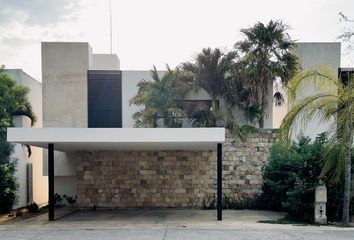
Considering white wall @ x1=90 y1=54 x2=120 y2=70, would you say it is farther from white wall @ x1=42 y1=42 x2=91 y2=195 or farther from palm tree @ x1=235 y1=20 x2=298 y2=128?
palm tree @ x1=235 y1=20 x2=298 y2=128

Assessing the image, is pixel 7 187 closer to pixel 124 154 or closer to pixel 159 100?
pixel 124 154

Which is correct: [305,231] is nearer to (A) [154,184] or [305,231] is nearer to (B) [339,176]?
(B) [339,176]

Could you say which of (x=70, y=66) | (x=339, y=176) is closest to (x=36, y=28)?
(x=70, y=66)

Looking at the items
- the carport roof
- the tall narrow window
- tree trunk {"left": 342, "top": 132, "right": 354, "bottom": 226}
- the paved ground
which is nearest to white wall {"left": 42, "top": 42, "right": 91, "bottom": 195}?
the tall narrow window

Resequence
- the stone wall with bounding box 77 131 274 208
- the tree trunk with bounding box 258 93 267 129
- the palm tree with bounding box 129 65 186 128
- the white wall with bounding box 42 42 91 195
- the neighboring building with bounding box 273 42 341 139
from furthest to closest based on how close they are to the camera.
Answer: the white wall with bounding box 42 42 91 195
the neighboring building with bounding box 273 42 341 139
the tree trunk with bounding box 258 93 267 129
the stone wall with bounding box 77 131 274 208
the palm tree with bounding box 129 65 186 128

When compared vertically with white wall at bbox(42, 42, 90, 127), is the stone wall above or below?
below

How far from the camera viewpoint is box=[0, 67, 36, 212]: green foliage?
14328 mm

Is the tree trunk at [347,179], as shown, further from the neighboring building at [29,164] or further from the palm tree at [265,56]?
the neighboring building at [29,164]

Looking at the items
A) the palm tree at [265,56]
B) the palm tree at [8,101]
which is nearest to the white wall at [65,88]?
the palm tree at [8,101]

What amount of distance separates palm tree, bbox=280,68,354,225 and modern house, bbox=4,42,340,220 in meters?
3.24

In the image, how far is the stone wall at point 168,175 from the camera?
52.3 ft

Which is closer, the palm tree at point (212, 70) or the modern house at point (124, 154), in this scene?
the modern house at point (124, 154)

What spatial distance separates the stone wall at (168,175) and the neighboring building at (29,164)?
3.02 metres

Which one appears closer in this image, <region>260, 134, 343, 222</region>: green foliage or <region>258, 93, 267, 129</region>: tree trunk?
<region>260, 134, 343, 222</region>: green foliage
